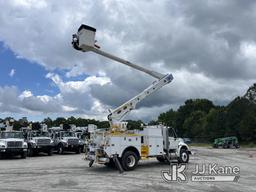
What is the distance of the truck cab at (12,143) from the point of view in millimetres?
29719

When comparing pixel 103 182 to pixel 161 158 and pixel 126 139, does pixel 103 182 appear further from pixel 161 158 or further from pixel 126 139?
pixel 161 158

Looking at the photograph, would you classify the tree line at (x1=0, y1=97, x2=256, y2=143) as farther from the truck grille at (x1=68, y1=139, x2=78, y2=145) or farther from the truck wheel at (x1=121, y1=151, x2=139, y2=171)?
the truck wheel at (x1=121, y1=151, x2=139, y2=171)

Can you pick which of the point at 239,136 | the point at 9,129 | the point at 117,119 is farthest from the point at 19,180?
the point at 239,136

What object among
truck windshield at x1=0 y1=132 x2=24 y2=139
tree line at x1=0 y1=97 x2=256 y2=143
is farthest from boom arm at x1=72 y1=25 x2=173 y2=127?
tree line at x1=0 y1=97 x2=256 y2=143

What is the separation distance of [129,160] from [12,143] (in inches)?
520

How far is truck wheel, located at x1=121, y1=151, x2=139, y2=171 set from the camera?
19875mm

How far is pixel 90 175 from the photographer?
717 inches

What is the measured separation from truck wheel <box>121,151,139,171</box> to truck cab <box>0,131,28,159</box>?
13.0m

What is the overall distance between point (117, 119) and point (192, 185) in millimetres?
7357

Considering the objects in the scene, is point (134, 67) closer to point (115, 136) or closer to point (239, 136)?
point (115, 136)

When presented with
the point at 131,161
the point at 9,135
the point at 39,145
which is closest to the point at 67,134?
the point at 39,145

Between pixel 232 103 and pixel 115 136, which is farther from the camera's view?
pixel 232 103

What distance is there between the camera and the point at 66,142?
3644cm

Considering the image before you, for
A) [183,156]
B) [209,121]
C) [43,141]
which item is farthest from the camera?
[209,121]
